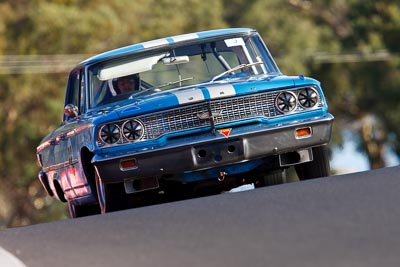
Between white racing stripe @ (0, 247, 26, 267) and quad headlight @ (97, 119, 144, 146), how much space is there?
3.39m

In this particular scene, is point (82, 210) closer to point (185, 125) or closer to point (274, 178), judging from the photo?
point (274, 178)

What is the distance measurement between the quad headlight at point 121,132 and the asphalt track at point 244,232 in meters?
1.58

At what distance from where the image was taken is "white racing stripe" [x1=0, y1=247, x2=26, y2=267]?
7309mm

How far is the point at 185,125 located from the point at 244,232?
11.1 ft

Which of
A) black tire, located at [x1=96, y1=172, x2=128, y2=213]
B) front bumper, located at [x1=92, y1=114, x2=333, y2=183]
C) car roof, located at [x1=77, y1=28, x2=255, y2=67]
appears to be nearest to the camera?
front bumper, located at [x1=92, y1=114, x2=333, y2=183]

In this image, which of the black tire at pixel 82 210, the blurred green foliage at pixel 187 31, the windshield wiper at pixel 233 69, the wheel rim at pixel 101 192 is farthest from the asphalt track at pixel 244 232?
the blurred green foliage at pixel 187 31

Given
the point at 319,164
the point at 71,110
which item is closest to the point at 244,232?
the point at 319,164

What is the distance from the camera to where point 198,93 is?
11.1m

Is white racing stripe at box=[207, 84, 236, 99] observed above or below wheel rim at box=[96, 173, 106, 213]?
above

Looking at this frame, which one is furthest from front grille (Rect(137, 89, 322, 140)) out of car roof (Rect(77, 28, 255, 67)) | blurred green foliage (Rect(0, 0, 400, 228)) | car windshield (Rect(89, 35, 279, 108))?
blurred green foliage (Rect(0, 0, 400, 228))

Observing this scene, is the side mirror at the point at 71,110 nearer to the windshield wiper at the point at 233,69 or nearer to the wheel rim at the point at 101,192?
the wheel rim at the point at 101,192

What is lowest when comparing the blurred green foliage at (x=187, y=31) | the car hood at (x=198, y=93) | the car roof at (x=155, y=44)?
the blurred green foliage at (x=187, y=31)

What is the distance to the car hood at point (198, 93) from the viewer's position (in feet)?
36.1

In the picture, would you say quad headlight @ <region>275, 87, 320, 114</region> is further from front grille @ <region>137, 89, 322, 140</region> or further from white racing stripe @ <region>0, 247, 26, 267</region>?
white racing stripe @ <region>0, 247, 26, 267</region>
